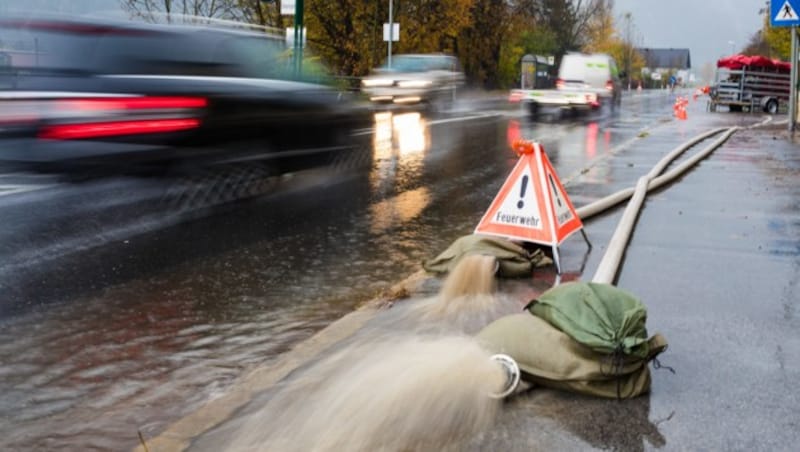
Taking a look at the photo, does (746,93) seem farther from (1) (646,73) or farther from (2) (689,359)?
(1) (646,73)

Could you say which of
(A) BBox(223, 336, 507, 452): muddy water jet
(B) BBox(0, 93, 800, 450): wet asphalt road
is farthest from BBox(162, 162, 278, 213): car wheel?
(A) BBox(223, 336, 507, 452): muddy water jet

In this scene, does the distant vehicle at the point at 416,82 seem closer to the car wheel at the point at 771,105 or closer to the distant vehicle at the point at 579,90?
the distant vehicle at the point at 579,90

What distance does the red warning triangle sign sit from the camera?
757 centimetres

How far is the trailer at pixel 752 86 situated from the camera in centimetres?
4338

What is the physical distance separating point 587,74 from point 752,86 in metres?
12.8

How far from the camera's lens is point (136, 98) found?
30.1 ft

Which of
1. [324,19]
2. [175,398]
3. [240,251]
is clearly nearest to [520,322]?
[175,398]

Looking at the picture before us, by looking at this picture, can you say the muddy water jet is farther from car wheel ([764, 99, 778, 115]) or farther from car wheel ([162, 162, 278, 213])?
car wheel ([764, 99, 778, 115])

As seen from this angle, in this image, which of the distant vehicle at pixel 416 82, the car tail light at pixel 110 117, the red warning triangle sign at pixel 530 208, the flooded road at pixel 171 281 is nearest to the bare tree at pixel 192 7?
the distant vehicle at pixel 416 82

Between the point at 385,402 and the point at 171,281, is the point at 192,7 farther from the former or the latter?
the point at 385,402

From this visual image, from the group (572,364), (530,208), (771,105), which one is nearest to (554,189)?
(530,208)

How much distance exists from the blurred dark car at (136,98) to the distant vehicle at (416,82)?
1961 centimetres

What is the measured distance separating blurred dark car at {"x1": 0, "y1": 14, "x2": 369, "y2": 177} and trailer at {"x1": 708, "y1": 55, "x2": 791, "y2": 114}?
3636 centimetres

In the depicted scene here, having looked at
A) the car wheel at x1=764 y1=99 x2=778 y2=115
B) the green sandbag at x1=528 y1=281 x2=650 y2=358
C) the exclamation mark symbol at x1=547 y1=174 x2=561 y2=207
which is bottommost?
the car wheel at x1=764 y1=99 x2=778 y2=115
